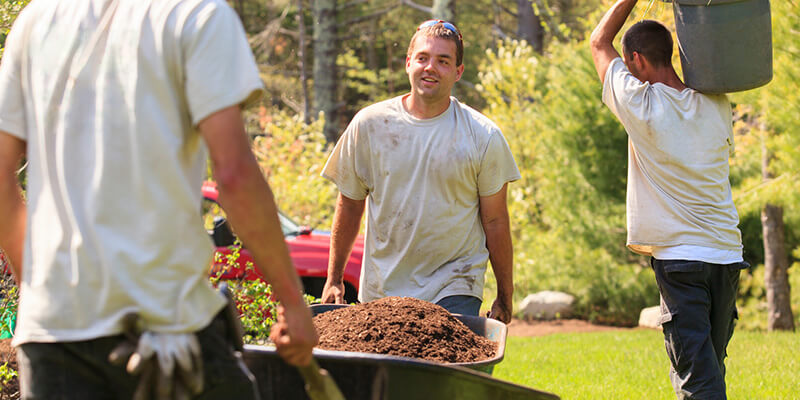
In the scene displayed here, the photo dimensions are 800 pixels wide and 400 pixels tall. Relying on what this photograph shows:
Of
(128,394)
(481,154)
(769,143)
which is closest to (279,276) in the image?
(128,394)

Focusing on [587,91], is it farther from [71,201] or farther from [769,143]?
[71,201]

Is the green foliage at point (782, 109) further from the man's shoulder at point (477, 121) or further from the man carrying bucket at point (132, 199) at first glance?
the man carrying bucket at point (132, 199)

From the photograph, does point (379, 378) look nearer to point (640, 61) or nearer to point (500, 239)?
point (500, 239)

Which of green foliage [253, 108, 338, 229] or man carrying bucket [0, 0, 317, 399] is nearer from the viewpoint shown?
man carrying bucket [0, 0, 317, 399]

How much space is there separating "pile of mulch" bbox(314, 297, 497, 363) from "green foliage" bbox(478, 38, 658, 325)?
28.3 ft

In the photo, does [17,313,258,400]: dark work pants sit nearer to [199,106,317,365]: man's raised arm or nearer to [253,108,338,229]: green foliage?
[199,106,317,365]: man's raised arm

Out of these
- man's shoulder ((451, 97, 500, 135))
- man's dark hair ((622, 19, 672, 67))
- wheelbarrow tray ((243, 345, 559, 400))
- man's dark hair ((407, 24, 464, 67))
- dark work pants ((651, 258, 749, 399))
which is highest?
man's dark hair ((407, 24, 464, 67))

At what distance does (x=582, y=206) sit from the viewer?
12.0 metres

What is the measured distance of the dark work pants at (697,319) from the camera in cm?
375

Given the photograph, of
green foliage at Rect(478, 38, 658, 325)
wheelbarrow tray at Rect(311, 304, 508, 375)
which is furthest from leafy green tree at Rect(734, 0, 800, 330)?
wheelbarrow tray at Rect(311, 304, 508, 375)

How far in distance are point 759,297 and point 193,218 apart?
1181 cm

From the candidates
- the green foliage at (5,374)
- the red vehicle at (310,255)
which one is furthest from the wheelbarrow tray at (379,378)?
the red vehicle at (310,255)

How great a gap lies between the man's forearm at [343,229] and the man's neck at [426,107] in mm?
532

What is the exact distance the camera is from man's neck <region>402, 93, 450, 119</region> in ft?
14.2
